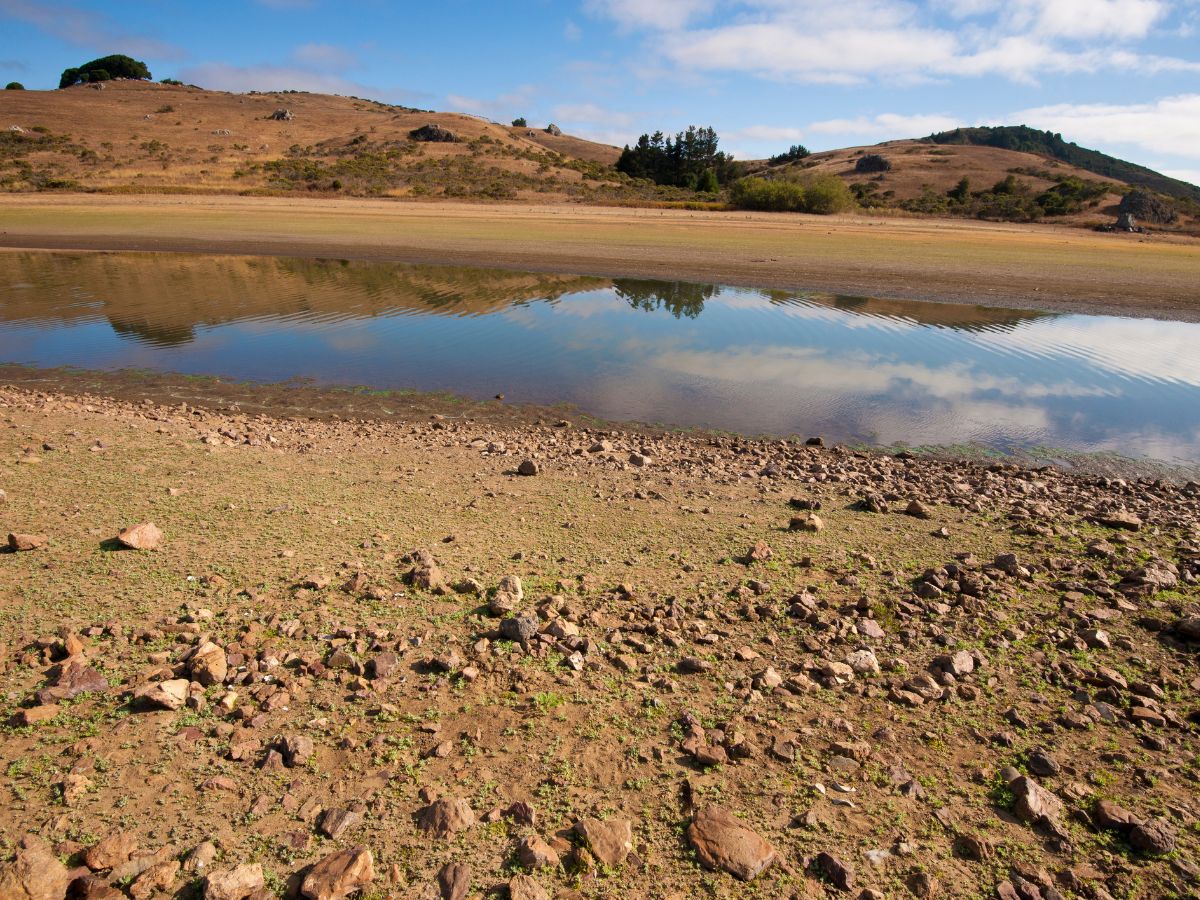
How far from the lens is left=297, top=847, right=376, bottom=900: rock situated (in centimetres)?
283

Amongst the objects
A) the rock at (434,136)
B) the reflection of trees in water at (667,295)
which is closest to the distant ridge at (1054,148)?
the rock at (434,136)

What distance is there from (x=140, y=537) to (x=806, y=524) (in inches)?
228

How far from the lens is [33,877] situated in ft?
9.14

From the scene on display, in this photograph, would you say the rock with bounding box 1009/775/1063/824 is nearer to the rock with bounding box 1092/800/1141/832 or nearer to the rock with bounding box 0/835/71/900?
the rock with bounding box 1092/800/1141/832

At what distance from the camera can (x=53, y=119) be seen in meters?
89.2

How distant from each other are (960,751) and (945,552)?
2.81m

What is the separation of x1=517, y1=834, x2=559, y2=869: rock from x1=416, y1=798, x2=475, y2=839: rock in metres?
0.30

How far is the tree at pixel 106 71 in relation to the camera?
144m

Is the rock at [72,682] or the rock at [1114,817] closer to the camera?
the rock at [1114,817]

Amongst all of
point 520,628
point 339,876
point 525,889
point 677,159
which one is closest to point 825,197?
point 677,159

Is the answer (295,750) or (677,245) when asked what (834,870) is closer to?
(295,750)

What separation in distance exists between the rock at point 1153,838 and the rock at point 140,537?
6.57 m

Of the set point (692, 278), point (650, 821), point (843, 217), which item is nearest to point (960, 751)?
point (650, 821)

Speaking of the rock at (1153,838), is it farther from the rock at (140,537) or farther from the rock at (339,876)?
the rock at (140,537)
